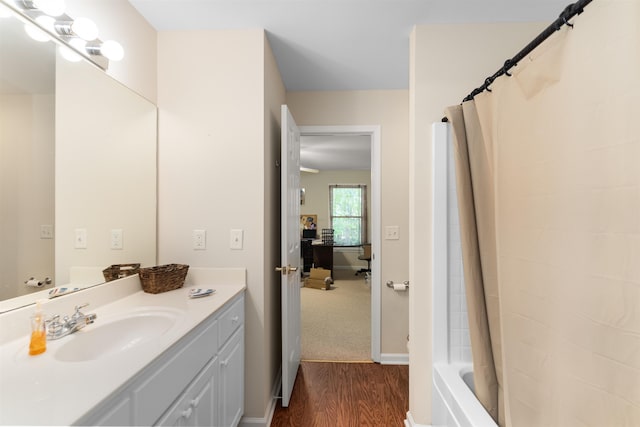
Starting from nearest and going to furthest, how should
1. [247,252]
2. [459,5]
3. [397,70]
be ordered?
1. [459,5]
2. [247,252]
3. [397,70]

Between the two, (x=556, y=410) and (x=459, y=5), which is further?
(x=459, y=5)

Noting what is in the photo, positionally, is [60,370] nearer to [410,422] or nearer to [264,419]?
[264,419]

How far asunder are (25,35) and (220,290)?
132cm

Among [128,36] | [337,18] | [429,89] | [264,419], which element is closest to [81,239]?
[128,36]

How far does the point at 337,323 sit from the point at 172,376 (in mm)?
2566

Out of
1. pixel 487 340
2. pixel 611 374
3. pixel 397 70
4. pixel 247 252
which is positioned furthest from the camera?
pixel 397 70

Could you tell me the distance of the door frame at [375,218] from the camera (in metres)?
2.39

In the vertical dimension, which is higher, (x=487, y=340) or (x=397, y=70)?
(x=397, y=70)

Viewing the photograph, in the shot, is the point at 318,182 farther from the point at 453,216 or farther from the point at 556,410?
the point at 556,410

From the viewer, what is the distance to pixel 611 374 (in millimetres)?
713

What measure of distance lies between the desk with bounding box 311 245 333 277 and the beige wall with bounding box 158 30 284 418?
156 inches

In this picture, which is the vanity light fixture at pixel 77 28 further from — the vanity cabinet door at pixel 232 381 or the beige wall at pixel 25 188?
the vanity cabinet door at pixel 232 381

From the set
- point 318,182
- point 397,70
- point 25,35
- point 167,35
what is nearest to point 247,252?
point 25,35

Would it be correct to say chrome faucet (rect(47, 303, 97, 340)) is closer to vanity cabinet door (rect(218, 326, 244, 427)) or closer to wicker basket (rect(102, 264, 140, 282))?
wicker basket (rect(102, 264, 140, 282))
